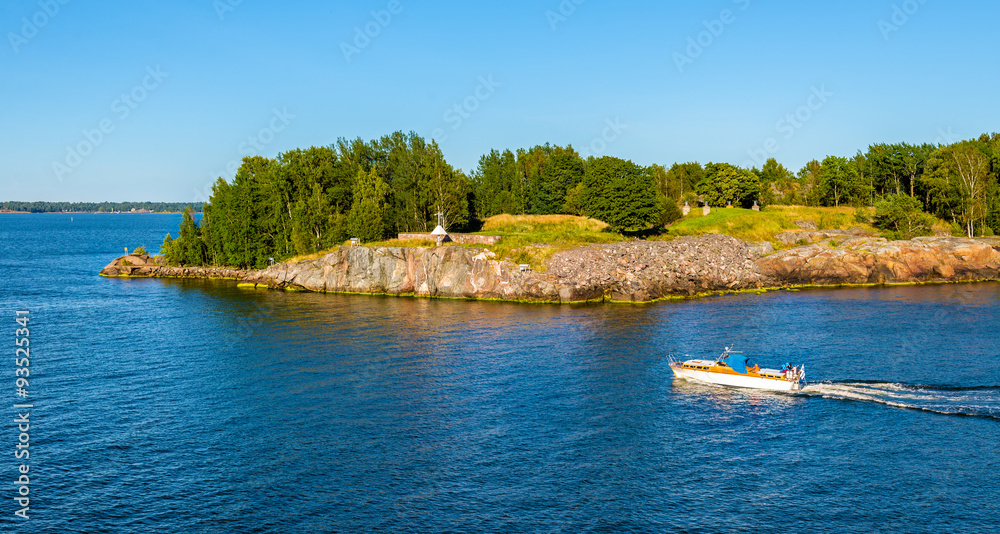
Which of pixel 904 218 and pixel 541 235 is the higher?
pixel 904 218

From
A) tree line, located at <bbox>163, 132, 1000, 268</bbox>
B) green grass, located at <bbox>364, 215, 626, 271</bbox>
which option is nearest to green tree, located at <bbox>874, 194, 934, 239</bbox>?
tree line, located at <bbox>163, 132, 1000, 268</bbox>

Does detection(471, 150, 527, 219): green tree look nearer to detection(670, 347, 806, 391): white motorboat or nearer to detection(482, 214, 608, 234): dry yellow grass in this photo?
detection(482, 214, 608, 234): dry yellow grass

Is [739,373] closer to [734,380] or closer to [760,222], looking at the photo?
[734,380]

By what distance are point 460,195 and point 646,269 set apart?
Answer: 46.1 meters

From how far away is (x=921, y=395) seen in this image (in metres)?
52.6

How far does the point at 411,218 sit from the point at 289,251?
26.8 m

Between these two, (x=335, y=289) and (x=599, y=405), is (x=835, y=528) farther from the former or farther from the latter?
(x=335, y=289)

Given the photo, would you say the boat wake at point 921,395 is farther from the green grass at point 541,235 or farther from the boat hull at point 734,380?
the green grass at point 541,235

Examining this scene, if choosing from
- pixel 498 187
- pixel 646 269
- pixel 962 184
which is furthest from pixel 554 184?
pixel 962 184

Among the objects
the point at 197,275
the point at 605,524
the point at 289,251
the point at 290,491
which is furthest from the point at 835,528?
the point at 197,275

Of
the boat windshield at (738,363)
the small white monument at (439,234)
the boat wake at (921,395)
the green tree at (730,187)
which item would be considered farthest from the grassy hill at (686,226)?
the boat wake at (921,395)

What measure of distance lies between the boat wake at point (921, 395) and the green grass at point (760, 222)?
236 feet

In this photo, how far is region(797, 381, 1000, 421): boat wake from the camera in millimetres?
49750

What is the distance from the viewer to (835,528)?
3450 centimetres
